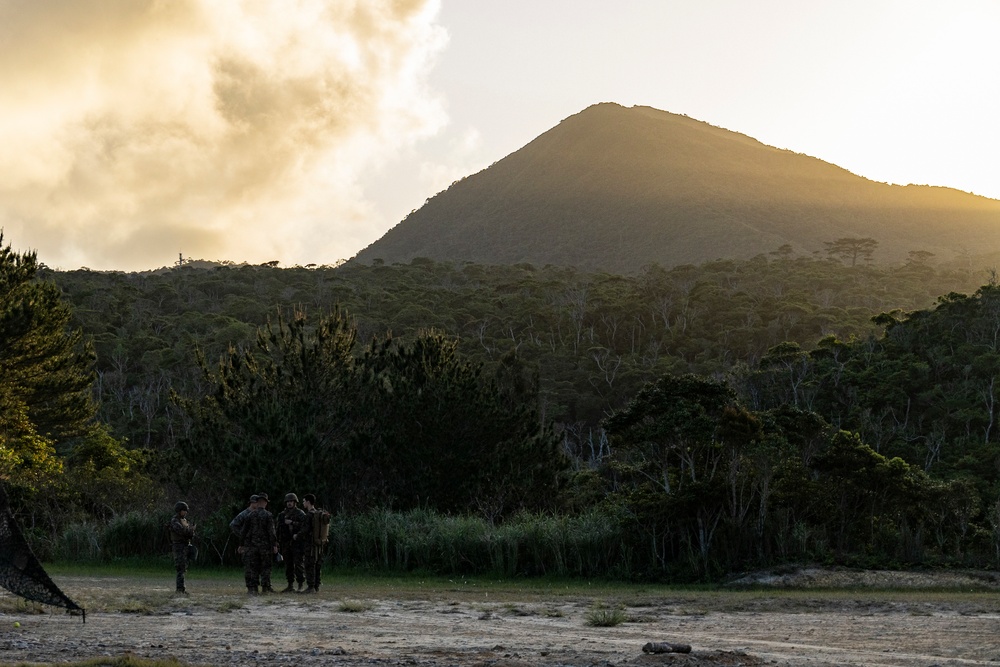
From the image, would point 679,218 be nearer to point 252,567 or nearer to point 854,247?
point 854,247

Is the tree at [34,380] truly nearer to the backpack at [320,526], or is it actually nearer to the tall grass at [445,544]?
the tall grass at [445,544]

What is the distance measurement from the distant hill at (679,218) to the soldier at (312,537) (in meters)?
130

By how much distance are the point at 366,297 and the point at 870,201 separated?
11812cm

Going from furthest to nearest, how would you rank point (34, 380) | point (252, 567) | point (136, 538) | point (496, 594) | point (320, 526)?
point (34, 380) < point (136, 538) < point (496, 594) < point (320, 526) < point (252, 567)

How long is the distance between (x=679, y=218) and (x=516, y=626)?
157283 mm

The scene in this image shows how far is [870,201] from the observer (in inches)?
7210

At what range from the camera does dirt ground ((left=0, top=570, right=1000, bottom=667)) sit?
9641 mm

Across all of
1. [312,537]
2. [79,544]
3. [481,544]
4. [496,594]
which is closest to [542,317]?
[79,544]

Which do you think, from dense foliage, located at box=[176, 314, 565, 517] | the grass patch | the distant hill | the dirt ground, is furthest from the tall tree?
the distant hill

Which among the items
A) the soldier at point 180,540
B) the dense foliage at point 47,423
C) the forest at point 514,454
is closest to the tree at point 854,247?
the forest at point 514,454

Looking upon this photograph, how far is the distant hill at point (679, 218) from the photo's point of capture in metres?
155

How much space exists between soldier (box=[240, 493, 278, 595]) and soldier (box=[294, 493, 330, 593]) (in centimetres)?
50

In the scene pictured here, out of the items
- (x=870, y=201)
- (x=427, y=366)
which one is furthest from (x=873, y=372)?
(x=870, y=201)

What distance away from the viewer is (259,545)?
17.3 metres
